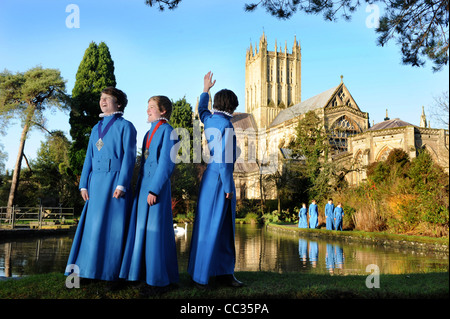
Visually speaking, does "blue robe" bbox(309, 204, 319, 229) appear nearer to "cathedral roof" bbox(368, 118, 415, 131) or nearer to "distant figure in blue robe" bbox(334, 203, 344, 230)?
"distant figure in blue robe" bbox(334, 203, 344, 230)

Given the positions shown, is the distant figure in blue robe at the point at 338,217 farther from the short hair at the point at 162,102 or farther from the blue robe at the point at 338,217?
the short hair at the point at 162,102

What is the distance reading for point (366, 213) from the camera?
15164mm

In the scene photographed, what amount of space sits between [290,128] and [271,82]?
771 inches

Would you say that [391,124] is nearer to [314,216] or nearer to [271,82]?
[314,216]

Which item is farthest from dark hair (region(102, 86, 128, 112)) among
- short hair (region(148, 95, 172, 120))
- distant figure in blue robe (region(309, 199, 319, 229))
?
distant figure in blue robe (region(309, 199, 319, 229))

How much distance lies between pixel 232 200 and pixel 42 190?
87.9 feet

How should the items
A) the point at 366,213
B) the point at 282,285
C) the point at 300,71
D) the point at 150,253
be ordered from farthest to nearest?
the point at 300,71, the point at 366,213, the point at 282,285, the point at 150,253

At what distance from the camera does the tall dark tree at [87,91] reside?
2372 centimetres

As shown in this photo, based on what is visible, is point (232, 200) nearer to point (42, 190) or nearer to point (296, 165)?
point (296, 165)

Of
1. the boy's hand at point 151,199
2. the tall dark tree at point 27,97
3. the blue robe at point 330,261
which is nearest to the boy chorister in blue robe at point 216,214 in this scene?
the boy's hand at point 151,199

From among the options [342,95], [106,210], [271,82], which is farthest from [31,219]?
[271,82]

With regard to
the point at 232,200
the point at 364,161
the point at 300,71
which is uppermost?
the point at 300,71

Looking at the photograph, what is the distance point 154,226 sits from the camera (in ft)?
12.6
